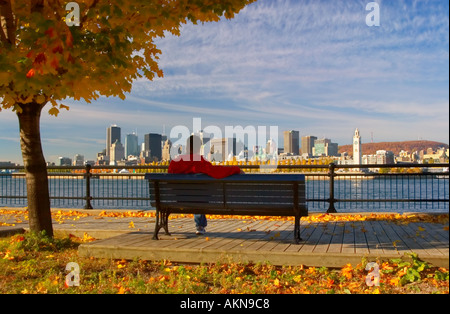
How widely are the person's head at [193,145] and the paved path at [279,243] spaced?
1308 mm

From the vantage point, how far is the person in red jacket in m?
6.09

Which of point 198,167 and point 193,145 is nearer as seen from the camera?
point 198,167

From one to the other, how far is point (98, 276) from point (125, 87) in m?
2.92

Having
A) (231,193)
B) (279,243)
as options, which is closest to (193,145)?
(231,193)

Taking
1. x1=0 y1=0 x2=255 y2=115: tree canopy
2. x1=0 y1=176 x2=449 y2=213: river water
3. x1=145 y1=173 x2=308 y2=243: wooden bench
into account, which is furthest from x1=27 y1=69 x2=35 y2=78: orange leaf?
x1=0 y1=176 x2=449 y2=213: river water

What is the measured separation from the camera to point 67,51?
5.46 metres

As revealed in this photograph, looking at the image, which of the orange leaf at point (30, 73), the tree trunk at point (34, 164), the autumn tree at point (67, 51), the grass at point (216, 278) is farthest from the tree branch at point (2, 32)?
the grass at point (216, 278)

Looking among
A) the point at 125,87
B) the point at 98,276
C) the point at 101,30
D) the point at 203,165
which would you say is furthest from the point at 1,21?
the point at 98,276

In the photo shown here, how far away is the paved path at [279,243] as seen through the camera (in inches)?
205

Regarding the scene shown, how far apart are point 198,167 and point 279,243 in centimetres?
158

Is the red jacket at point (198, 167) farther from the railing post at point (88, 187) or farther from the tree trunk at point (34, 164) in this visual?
the railing post at point (88, 187)

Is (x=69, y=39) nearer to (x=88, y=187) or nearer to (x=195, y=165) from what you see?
(x=195, y=165)

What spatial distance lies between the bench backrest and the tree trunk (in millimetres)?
2000

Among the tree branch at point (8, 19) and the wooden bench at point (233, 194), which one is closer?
the wooden bench at point (233, 194)
